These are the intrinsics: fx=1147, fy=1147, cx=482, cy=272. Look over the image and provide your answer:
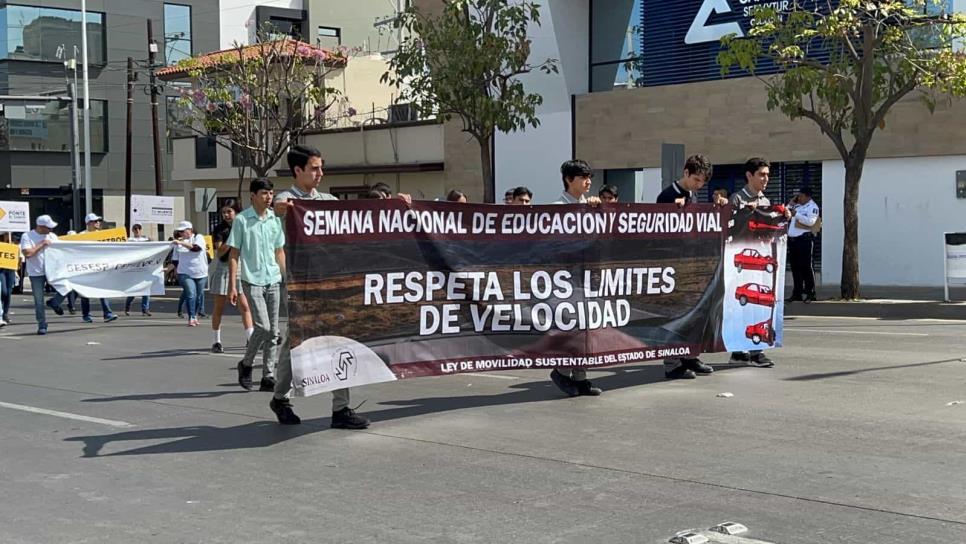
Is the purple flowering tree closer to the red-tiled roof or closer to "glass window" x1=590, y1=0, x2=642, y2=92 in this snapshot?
the red-tiled roof

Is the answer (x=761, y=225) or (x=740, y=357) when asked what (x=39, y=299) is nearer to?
(x=740, y=357)

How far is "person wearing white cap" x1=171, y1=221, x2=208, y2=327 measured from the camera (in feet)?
59.8

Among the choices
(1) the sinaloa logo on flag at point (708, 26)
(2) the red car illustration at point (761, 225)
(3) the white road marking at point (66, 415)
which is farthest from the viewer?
(1) the sinaloa logo on flag at point (708, 26)

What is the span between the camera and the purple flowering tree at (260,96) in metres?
31.9

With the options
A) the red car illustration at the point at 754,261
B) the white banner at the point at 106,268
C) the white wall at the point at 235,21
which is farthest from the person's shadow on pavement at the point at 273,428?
the white wall at the point at 235,21

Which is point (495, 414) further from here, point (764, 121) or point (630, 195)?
point (630, 195)

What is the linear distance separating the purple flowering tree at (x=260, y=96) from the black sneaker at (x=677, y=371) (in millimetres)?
21177

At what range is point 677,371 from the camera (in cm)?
1040

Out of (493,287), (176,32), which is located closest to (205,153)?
(176,32)

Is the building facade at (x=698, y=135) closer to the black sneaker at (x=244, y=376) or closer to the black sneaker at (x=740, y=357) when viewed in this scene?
the black sneaker at (x=740, y=357)

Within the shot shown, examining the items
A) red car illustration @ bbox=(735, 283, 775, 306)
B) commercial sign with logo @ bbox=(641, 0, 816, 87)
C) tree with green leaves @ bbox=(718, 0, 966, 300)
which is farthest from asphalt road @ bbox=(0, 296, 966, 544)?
commercial sign with logo @ bbox=(641, 0, 816, 87)

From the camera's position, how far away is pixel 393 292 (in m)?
8.43

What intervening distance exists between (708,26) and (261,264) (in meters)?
19.0

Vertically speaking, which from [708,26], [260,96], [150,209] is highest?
[708,26]
